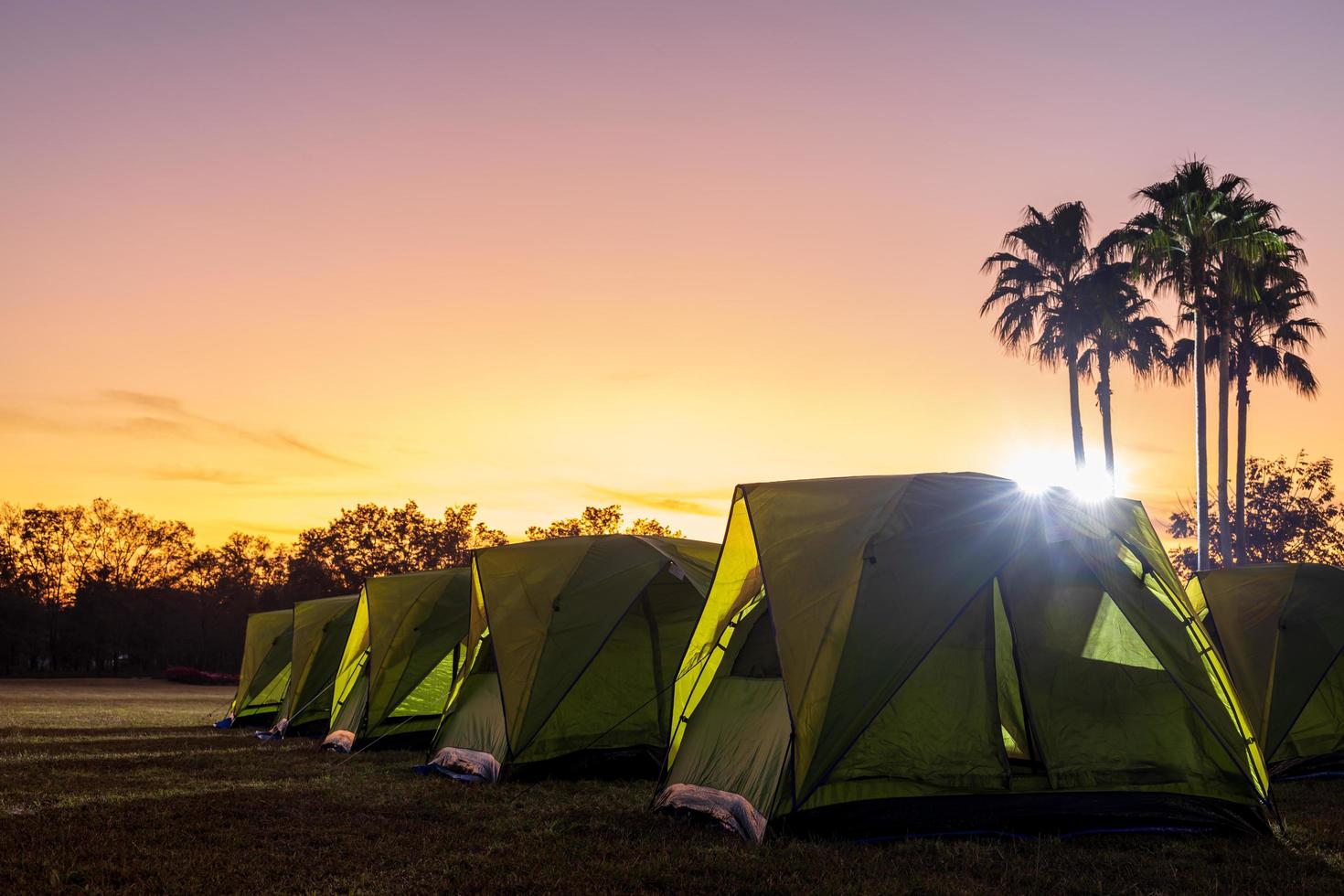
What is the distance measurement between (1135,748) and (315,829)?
6693mm

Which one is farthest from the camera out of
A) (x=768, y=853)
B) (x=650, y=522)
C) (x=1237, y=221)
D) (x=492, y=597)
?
(x=650, y=522)

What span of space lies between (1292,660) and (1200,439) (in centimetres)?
2208

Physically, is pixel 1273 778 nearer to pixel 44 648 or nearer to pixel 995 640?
pixel 995 640

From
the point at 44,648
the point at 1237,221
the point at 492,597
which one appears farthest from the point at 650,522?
the point at 492,597

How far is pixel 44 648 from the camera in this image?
73.9 m

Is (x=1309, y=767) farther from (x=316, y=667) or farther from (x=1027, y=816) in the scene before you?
(x=316, y=667)

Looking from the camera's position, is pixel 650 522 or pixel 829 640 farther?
pixel 650 522

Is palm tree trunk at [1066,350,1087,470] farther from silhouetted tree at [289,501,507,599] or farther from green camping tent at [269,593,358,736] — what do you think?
silhouetted tree at [289,501,507,599]

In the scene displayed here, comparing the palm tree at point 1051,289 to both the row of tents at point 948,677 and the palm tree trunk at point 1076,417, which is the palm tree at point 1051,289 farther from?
the row of tents at point 948,677

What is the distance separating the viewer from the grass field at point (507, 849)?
6730mm

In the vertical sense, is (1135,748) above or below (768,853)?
above

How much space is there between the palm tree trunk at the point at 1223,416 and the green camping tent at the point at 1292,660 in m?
20.8

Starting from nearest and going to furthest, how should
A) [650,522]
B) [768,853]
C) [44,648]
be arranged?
[768,853] → [44,648] → [650,522]

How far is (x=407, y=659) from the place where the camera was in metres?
16.3
